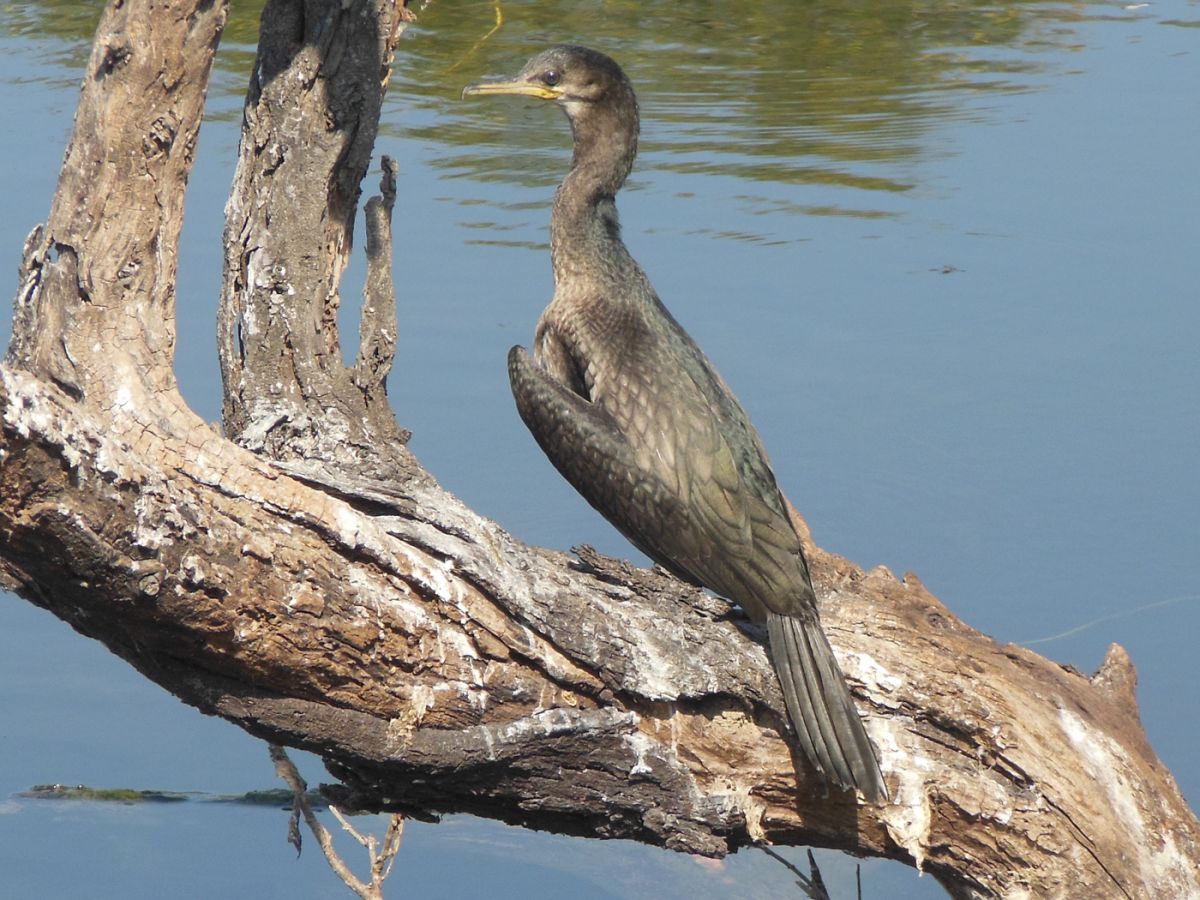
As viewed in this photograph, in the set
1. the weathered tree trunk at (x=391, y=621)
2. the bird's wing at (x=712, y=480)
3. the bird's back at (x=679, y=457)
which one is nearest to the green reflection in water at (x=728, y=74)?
the bird's back at (x=679, y=457)

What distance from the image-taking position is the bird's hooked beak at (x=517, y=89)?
4652 mm

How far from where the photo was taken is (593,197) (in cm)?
450

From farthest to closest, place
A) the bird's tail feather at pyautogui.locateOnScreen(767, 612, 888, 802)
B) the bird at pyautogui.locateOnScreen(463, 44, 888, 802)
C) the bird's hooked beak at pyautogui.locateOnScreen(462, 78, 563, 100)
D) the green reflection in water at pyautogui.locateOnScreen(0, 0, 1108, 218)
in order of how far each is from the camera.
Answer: the green reflection in water at pyautogui.locateOnScreen(0, 0, 1108, 218), the bird's hooked beak at pyautogui.locateOnScreen(462, 78, 563, 100), the bird at pyautogui.locateOnScreen(463, 44, 888, 802), the bird's tail feather at pyautogui.locateOnScreen(767, 612, 888, 802)

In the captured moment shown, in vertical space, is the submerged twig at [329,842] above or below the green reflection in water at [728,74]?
below

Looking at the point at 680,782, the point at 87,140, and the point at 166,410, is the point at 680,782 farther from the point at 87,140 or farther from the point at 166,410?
the point at 87,140

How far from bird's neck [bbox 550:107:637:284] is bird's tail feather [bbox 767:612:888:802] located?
1.41m

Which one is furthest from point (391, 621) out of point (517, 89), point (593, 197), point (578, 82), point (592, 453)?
point (517, 89)

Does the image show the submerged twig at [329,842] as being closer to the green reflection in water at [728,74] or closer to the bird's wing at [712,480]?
the bird's wing at [712,480]

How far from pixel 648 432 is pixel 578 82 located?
1177 mm

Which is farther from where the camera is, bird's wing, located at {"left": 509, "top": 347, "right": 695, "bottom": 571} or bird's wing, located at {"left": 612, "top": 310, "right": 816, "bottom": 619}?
bird's wing, located at {"left": 509, "top": 347, "right": 695, "bottom": 571}

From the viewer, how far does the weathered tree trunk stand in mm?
2754

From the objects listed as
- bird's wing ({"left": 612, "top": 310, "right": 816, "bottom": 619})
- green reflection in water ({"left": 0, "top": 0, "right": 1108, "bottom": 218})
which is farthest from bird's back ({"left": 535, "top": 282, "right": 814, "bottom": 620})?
green reflection in water ({"left": 0, "top": 0, "right": 1108, "bottom": 218})

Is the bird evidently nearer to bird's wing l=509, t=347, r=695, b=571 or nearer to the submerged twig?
bird's wing l=509, t=347, r=695, b=571

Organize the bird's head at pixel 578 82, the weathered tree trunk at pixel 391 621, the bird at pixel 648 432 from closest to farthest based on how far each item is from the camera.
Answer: the weathered tree trunk at pixel 391 621, the bird at pixel 648 432, the bird's head at pixel 578 82
